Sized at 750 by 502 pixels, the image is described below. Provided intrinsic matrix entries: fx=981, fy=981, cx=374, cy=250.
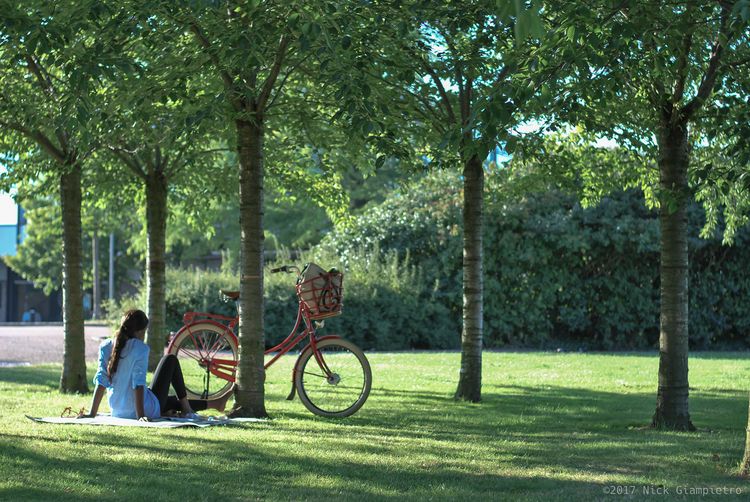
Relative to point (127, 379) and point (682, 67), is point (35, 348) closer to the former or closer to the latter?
point (127, 379)

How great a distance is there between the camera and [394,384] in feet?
46.7

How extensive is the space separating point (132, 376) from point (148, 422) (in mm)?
461

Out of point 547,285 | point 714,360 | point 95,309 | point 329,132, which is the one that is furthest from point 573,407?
point 95,309

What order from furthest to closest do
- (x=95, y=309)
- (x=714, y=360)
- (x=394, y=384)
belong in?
1. (x=95, y=309)
2. (x=714, y=360)
3. (x=394, y=384)

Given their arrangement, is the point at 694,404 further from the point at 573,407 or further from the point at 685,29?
the point at 685,29

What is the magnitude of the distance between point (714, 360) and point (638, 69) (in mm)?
12188

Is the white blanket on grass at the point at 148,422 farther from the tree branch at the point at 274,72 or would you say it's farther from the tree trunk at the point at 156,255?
the tree trunk at the point at 156,255

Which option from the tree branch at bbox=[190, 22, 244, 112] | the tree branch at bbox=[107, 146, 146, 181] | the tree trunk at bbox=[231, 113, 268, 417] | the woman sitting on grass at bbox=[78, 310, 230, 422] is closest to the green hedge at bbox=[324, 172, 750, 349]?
the tree branch at bbox=[107, 146, 146, 181]

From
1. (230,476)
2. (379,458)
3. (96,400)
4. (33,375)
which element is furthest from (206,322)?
(33,375)

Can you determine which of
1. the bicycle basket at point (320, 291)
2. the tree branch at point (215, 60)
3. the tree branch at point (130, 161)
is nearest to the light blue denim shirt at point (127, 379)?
the bicycle basket at point (320, 291)

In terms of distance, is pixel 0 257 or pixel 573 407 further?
pixel 0 257

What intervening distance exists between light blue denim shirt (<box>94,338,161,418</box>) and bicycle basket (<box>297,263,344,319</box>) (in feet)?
6.24

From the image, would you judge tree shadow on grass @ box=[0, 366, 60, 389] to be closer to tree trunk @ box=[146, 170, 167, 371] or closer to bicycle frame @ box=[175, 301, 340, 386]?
tree trunk @ box=[146, 170, 167, 371]

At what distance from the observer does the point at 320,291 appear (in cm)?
1023
